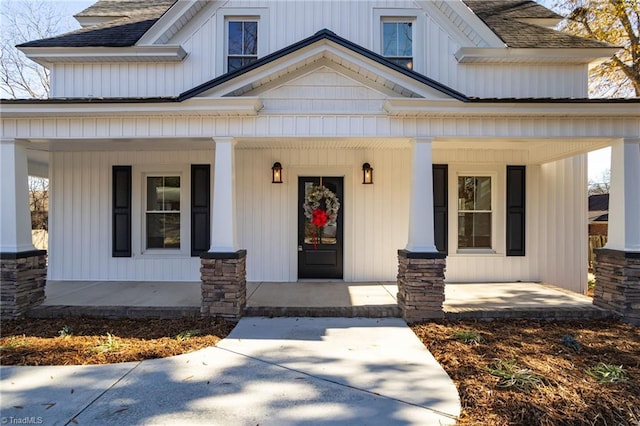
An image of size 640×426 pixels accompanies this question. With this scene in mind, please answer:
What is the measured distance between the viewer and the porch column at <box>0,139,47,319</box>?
17.7 feet

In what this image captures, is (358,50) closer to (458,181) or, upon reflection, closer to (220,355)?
(458,181)

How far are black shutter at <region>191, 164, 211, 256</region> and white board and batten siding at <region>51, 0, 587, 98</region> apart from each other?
1618 millimetres

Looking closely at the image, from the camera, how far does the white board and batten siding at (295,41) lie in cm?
713

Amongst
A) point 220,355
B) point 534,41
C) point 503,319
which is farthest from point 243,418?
point 534,41

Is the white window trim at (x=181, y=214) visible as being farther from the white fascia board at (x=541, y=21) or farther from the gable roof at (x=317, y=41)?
the white fascia board at (x=541, y=21)

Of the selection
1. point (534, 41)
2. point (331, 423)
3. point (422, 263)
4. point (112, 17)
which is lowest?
point (331, 423)

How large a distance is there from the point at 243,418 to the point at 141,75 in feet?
22.0

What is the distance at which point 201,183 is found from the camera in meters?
7.50

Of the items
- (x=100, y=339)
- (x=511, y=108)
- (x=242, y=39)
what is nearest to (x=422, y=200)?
(x=511, y=108)

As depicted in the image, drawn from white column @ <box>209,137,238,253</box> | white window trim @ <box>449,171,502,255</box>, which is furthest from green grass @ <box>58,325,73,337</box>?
white window trim @ <box>449,171,502,255</box>

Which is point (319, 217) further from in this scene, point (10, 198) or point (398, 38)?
point (10, 198)

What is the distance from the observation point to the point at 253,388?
3.38 metres

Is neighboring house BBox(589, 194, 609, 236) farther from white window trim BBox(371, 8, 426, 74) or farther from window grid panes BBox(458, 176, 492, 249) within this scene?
white window trim BBox(371, 8, 426, 74)

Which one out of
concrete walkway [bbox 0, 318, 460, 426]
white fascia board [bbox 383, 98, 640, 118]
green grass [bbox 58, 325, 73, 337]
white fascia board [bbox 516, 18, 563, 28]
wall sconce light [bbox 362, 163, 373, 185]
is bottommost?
concrete walkway [bbox 0, 318, 460, 426]
